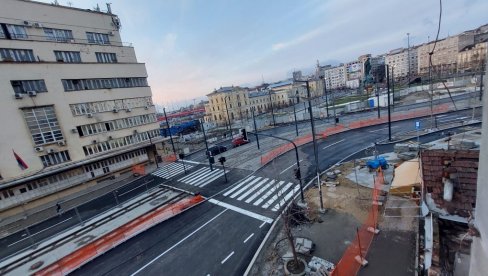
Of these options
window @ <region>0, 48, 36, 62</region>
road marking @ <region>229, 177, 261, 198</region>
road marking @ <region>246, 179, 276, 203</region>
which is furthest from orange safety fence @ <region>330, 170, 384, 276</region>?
window @ <region>0, 48, 36, 62</region>

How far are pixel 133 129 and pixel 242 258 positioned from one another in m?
29.5

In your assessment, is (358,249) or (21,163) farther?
(21,163)

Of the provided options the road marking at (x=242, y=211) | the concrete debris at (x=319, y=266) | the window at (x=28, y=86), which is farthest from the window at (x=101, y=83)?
the concrete debris at (x=319, y=266)

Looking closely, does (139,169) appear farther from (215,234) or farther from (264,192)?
(215,234)

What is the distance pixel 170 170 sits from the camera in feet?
110

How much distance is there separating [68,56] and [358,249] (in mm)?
37786

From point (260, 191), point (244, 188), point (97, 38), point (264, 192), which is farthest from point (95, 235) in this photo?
point (97, 38)

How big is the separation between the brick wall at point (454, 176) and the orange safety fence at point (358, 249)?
4.92 meters

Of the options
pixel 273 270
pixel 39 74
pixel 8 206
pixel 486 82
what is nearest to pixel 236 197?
pixel 273 270

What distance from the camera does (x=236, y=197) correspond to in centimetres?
2112

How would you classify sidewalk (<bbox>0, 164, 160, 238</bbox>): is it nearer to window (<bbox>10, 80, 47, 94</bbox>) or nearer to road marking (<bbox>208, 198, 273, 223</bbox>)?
road marking (<bbox>208, 198, 273, 223</bbox>)

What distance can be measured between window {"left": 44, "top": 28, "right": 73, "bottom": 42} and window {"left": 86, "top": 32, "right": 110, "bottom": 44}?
2.28m

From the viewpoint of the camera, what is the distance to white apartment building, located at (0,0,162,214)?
985 inches

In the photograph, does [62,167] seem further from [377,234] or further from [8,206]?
[377,234]
